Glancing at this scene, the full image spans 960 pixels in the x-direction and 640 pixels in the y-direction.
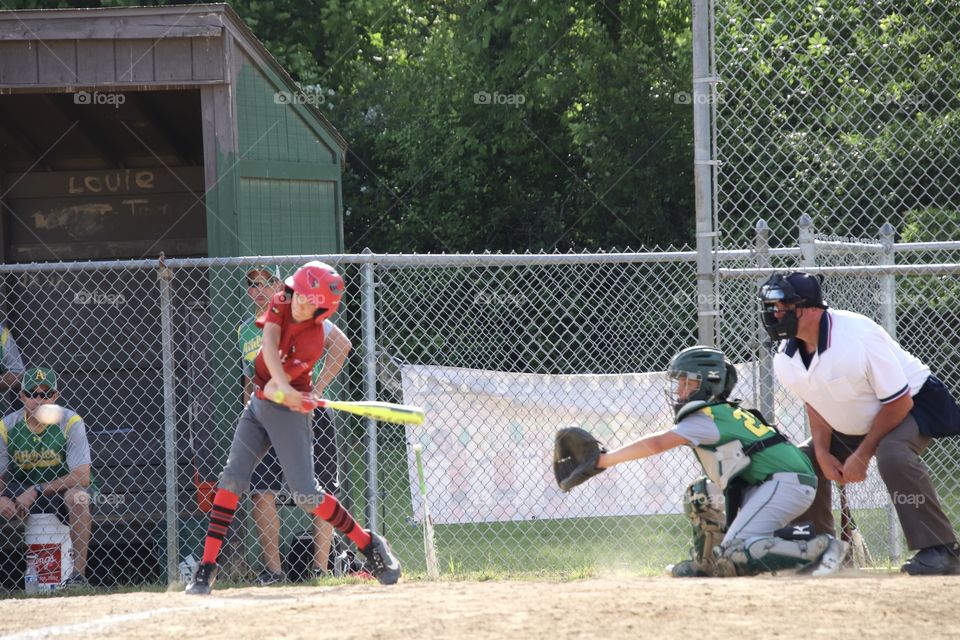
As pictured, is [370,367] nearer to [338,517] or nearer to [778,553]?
[338,517]

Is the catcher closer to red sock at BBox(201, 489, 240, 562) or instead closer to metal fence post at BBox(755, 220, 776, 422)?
metal fence post at BBox(755, 220, 776, 422)

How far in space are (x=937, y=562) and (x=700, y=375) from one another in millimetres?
1402

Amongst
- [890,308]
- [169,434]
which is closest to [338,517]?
[169,434]

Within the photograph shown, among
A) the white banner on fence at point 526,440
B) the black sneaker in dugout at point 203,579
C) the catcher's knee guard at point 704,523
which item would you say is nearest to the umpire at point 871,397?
the catcher's knee guard at point 704,523

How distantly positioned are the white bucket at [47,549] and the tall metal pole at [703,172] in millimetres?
4066

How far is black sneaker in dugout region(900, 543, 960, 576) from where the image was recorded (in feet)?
18.5

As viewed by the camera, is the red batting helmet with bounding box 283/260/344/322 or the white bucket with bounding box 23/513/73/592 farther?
the white bucket with bounding box 23/513/73/592

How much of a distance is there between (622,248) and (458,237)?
8.52ft

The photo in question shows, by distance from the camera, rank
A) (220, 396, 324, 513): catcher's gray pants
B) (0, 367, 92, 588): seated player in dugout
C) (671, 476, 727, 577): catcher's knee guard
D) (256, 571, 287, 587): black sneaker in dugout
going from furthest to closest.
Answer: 1. (0, 367, 92, 588): seated player in dugout
2. (256, 571, 287, 587): black sneaker in dugout
3. (671, 476, 727, 577): catcher's knee guard
4. (220, 396, 324, 513): catcher's gray pants

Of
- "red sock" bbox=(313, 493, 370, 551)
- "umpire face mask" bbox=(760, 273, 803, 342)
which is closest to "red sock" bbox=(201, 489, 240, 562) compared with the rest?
"red sock" bbox=(313, 493, 370, 551)

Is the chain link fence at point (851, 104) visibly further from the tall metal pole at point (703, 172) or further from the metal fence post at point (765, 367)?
the tall metal pole at point (703, 172)

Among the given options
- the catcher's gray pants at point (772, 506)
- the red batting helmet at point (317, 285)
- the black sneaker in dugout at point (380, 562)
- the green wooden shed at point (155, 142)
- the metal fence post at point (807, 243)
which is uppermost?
the green wooden shed at point (155, 142)

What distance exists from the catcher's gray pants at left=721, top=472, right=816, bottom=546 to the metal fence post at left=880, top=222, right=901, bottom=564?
1265 mm

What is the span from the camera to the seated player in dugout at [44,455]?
24.7ft
